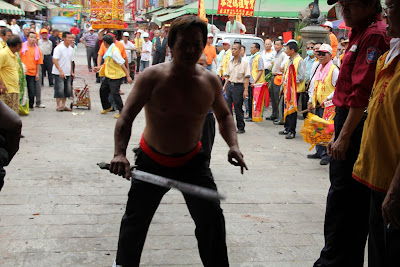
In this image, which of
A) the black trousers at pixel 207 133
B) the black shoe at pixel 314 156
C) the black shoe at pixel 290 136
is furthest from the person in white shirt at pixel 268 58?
the black trousers at pixel 207 133

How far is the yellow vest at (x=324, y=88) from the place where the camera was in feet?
26.0

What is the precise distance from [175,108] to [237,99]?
7.27 meters

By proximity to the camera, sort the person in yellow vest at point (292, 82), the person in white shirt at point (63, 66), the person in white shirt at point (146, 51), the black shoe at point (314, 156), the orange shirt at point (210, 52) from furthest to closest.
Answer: the person in white shirt at point (146, 51)
the orange shirt at point (210, 52)
the person in white shirt at point (63, 66)
the person in yellow vest at point (292, 82)
the black shoe at point (314, 156)

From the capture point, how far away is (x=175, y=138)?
3.22 m

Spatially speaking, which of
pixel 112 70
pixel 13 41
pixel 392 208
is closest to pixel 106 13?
pixel 112 70

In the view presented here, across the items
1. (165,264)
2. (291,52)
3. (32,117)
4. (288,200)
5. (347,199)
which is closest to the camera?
(347,199)

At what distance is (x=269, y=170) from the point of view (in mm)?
7195

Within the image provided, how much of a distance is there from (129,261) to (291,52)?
7.19 meters

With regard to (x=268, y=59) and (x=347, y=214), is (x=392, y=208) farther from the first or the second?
(x=268, y=59)

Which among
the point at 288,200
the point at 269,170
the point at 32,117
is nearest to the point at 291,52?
the point at 269,170

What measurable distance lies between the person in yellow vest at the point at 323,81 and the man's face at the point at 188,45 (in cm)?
506

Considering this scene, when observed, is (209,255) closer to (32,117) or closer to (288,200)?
(288,200)

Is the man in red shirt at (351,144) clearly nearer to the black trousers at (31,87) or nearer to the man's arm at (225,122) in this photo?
the man's arm at (225,122)

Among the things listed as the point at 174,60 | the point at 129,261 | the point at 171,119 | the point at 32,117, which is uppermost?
the point at 174,60
